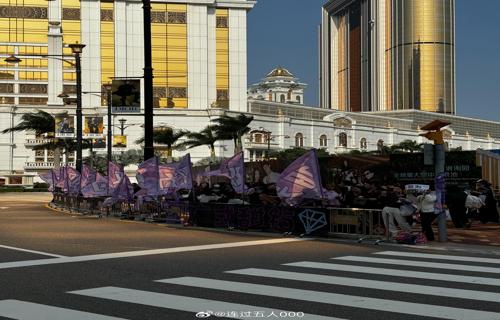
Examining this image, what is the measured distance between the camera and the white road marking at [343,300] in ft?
22.9

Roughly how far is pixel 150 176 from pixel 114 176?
3570 millimetres

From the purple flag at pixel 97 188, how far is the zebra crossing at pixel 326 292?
16574mm

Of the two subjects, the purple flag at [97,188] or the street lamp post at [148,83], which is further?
the purple flag at [97,188]

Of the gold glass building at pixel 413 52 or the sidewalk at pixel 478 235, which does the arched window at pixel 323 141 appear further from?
the sidewalk at pixel 478 235

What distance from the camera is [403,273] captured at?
33.2ft

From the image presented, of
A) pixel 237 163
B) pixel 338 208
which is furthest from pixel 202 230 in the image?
pixel 338 208

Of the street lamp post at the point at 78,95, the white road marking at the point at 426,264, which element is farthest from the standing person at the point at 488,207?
the street lamp post at the point at 78,95

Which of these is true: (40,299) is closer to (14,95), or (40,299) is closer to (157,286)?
(157,286)

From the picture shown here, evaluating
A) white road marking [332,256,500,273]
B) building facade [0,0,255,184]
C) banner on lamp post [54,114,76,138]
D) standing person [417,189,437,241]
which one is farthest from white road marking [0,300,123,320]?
building facade [0,0,255,184]

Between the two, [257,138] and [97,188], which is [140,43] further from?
[97,188]

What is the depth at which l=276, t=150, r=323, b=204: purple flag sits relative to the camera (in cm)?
1666

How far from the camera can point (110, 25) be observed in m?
108

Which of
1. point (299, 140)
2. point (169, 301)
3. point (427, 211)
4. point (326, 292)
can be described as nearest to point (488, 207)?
point (427, 211)

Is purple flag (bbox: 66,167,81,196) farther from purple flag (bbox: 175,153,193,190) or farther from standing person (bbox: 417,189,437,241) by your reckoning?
standing person (bbox: 417,189,437,241)
